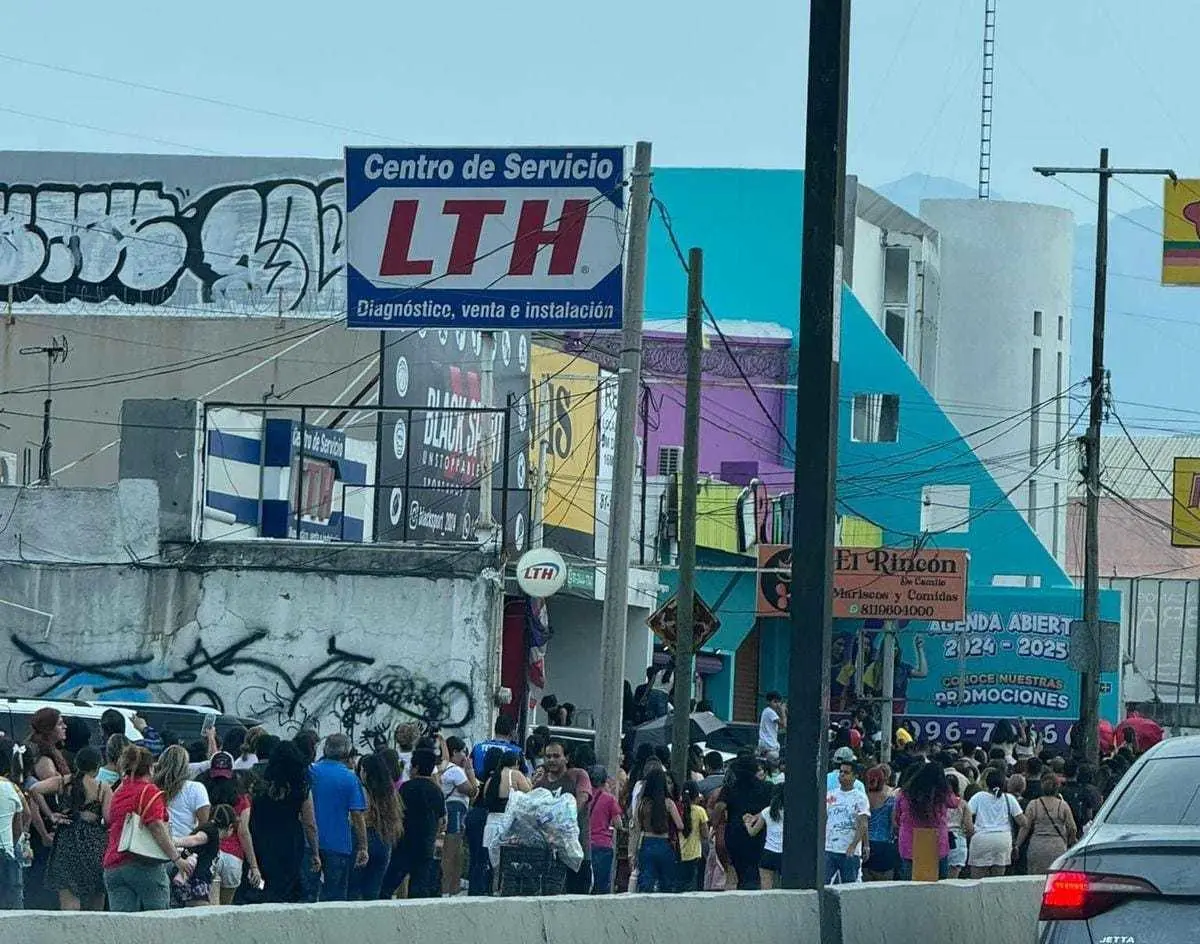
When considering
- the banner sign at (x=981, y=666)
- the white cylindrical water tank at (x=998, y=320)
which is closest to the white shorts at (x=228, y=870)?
the banner sign at (x=981, y=666)

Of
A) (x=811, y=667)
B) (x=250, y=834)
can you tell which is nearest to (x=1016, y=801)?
(x=250, y=834)

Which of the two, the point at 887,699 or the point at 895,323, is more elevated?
the point at 895,323

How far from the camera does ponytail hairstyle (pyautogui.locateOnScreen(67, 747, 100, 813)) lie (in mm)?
13891

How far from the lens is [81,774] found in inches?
552

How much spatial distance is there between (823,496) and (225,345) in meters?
29.5

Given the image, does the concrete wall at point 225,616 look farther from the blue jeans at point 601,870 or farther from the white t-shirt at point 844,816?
the white t-shirt at point 844,816

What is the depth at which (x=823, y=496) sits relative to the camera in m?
11.5

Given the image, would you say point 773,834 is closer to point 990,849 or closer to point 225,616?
point 990,849

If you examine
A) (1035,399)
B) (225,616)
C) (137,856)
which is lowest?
(137,856)

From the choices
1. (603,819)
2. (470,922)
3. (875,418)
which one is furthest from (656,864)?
(875,418)

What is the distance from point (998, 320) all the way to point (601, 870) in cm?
5441

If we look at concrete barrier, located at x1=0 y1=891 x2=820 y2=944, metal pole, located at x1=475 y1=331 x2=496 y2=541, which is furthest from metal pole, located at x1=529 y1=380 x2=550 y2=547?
concrete barrier, located at x1=0 y1=891 x2=820 y2=944

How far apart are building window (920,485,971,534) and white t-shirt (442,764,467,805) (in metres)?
43.1

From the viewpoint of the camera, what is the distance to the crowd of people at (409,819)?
13.7 m
